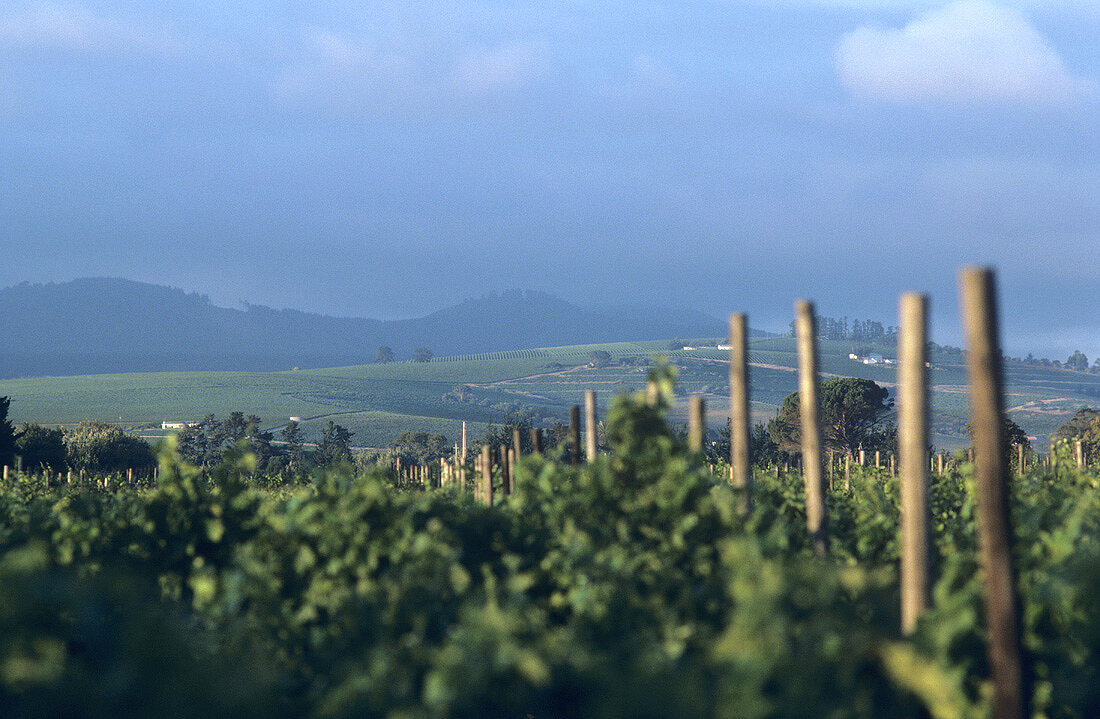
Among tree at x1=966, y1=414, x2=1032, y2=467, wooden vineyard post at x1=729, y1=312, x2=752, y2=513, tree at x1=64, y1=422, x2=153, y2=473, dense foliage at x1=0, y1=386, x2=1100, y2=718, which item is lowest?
tree at x1=64, y1=422, x2=153, y2=473

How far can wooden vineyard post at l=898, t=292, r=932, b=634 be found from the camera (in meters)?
4.76

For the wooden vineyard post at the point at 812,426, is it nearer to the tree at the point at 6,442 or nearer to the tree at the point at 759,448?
the tree at the point at 6,442

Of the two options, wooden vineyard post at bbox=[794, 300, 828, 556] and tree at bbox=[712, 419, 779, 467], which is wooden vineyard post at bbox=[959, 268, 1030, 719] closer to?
wooden vineyard post at bbox=[794, 300, 828, 556]

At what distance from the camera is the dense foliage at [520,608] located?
3553 millimetres

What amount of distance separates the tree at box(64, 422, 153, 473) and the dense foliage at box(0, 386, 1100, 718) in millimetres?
46464

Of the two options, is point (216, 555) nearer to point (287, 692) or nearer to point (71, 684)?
point (287, 692)

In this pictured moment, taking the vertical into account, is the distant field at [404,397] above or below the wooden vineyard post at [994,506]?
below

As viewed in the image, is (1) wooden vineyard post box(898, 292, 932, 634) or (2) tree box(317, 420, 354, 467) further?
(2) tree box(317, 420, 354, 467)

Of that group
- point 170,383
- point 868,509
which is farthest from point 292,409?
point 868,509

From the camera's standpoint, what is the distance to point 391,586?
496cm

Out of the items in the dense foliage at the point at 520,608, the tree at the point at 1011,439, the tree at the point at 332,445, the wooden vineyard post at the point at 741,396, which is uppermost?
the wooden vineyard post at the point at 741,396

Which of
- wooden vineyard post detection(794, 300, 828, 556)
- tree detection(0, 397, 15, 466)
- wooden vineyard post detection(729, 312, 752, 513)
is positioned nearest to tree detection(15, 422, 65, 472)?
tree detection(0, 397, 15, 466)

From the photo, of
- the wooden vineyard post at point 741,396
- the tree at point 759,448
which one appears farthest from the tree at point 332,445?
the wooden vineyard post at point 741,396

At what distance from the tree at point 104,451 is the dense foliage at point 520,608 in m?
46.5
